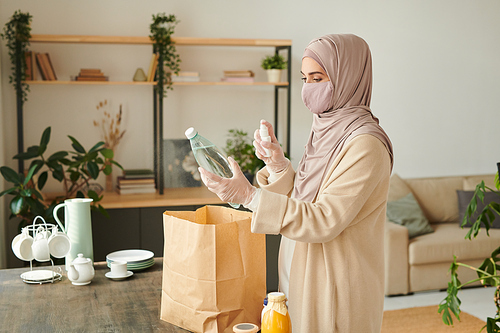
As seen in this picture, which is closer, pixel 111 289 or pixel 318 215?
pixel 318 215

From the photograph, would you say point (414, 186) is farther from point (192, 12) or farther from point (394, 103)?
point (192, 12)

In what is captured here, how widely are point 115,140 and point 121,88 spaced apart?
41 cm

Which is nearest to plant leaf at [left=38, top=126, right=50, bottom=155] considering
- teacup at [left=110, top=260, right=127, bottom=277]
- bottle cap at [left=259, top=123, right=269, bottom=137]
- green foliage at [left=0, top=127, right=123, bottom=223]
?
green foliage at [left=0, top=127, right=123, bottom=223]

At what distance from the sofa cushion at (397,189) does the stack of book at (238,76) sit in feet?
4.96

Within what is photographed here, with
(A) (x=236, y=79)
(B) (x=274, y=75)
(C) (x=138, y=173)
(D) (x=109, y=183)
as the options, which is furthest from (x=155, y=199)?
(B) (x=274, y=75)

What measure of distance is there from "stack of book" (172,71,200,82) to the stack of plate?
2.08 meters

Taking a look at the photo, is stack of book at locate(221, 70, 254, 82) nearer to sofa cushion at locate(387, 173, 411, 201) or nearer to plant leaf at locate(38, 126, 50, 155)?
plant leaf at locate(38, 126, 50, 155)

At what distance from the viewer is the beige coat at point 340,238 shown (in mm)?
1207

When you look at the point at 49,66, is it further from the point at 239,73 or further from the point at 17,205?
the point at 239,73

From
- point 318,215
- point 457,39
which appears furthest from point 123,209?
point 457,39

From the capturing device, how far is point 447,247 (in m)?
3.93

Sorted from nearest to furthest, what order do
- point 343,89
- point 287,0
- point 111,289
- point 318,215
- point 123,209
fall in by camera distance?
point 318,215 → point 343,89 → point 111,289 → point 123,209 → point 287,0

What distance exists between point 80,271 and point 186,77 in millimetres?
2404

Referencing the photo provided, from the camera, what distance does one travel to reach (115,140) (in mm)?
3994
